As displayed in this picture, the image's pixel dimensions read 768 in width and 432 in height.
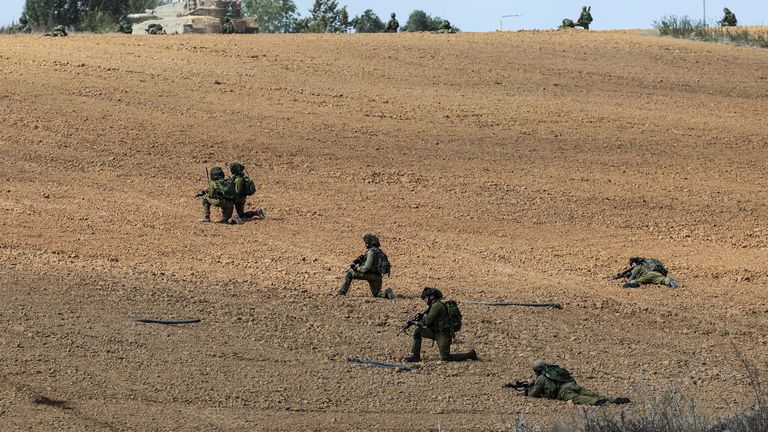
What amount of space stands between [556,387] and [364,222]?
30.6 ft

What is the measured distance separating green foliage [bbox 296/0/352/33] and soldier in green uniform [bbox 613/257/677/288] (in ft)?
132

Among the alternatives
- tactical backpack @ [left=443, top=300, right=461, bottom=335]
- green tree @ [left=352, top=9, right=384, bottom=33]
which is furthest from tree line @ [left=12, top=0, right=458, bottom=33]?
tactical backpack @ [left=443, top=300, right=461, bottom=335]

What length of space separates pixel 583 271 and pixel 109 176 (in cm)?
870

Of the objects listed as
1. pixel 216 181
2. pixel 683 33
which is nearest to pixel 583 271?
pixel 216 181

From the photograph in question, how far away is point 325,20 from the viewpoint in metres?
70.8

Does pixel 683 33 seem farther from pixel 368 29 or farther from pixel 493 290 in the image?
pixel 368 29

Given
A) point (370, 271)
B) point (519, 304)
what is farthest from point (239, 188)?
point (519, 304)

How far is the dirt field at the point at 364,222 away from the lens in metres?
12.5

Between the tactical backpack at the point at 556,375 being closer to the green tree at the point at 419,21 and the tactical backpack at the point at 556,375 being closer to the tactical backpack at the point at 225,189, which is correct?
the tactical backpack at the point at 225,189

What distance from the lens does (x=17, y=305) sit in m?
14.5

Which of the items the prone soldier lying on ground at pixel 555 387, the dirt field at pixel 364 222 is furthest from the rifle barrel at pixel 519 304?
the prone soldier lying on ground at pixel 555 387

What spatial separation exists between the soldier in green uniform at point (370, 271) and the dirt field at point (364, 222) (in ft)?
0.70

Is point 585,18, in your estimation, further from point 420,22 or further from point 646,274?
point 420,22

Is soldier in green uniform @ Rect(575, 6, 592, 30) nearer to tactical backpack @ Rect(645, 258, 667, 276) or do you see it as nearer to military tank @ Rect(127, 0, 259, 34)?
military tank @ Rect(127, 0, 259, 34)
